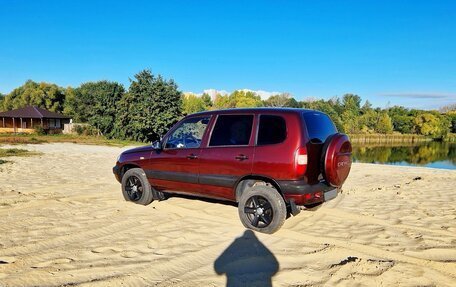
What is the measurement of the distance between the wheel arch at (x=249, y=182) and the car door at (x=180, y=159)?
0.84 meters

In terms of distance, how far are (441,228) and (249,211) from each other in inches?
126

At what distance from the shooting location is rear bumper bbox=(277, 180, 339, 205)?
16.6 feet

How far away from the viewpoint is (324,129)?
18.7ft

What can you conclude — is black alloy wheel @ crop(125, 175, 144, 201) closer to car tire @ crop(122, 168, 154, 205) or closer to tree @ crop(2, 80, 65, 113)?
car tire @ crop(122, 168, 154, 205)

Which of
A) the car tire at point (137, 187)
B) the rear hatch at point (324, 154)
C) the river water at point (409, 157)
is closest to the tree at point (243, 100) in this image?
the river water at point (409, 157)

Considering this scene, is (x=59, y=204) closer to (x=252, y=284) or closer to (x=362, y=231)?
(x=252, y=284)

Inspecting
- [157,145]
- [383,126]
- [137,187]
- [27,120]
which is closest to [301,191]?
[157,145]

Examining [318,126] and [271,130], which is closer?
[271,130]

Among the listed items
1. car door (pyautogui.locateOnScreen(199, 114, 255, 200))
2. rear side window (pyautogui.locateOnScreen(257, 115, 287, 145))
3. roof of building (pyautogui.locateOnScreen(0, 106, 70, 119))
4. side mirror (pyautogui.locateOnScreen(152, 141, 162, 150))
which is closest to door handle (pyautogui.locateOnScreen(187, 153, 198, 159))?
car door (pyautogui.locateOnScreen(199, 114, 255, 200))

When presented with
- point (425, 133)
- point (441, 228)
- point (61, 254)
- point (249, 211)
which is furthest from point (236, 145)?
point (425, 133)

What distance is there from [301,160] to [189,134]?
243 cm

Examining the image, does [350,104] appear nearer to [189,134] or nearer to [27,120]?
[27,120]

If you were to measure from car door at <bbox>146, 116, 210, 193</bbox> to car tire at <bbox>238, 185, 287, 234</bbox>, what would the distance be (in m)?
1.12

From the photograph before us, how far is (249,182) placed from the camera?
564cm
